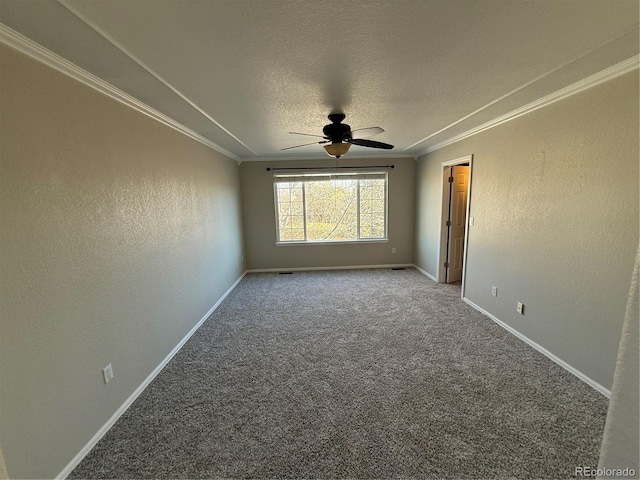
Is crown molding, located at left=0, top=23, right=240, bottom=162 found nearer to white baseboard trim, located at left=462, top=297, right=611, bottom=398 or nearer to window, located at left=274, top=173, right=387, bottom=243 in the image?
window, located at left=274, top=173, right=387, bottom=243

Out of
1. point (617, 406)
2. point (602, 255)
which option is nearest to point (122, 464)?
point (617, 406)

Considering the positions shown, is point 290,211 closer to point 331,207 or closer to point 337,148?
point 331,207

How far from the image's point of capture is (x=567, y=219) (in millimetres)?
2207

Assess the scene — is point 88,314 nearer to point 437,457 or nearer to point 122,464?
point 122,464

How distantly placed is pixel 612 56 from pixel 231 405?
347 cm

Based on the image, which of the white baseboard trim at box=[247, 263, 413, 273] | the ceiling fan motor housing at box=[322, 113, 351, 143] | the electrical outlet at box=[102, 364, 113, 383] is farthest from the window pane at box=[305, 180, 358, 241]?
the electrical outlet at box=[102, 364, 113, 383]

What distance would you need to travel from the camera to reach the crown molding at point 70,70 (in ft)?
4.17

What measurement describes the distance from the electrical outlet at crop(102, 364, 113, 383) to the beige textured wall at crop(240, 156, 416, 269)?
371 centimetres

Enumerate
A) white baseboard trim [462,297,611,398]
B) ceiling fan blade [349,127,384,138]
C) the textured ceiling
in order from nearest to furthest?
the textured ceiling → white baseboard trim [462,297,611,398] → ceiling fan blade [349,127,384,138]

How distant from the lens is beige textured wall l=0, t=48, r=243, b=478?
50.7 inches

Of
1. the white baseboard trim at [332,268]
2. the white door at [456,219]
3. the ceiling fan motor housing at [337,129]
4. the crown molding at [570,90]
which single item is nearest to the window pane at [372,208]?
the white baseboard trim at [332,268]

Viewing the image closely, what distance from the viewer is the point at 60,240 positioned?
1.52 metres

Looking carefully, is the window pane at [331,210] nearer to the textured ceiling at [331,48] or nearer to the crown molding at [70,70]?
the textured ceiling at [331,48]

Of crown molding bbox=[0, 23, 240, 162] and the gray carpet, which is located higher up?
crown molding bbox=[0, 23, 240, 162]
